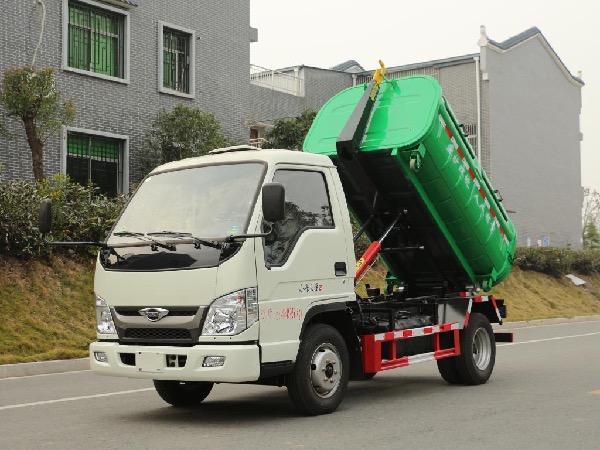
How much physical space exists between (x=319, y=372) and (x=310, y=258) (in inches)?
40.2

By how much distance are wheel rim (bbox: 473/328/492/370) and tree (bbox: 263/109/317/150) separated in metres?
13.9

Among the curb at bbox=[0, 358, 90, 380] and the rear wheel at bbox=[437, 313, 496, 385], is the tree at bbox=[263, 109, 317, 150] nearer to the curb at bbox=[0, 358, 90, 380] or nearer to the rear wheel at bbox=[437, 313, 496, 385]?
the curb at bbox=[0, 358, 90, 380]

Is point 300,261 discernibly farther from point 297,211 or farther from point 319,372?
point 319,372

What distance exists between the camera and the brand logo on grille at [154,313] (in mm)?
7789

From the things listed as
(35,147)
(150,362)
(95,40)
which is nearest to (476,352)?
(150,362)

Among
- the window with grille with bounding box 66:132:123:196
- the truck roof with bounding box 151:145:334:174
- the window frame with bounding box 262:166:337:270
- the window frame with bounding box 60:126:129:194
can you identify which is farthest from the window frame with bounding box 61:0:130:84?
the window frame with bounding box 262:166:337:270

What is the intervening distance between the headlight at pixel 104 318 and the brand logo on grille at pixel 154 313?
42 centimetres

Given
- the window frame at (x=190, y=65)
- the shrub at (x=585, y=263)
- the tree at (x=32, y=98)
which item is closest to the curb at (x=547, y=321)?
the shrub at (x=585, y=263)

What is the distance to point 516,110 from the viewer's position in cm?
3434

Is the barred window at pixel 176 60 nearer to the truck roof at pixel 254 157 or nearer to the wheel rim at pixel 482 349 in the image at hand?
the wheel rim at pixel 482 349

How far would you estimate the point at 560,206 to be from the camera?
37.8m

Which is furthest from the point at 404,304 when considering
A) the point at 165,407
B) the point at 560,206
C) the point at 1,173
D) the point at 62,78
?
the point at 560,206

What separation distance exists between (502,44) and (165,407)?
2763 cm

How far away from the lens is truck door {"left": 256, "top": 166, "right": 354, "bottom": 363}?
7871 millimetres
